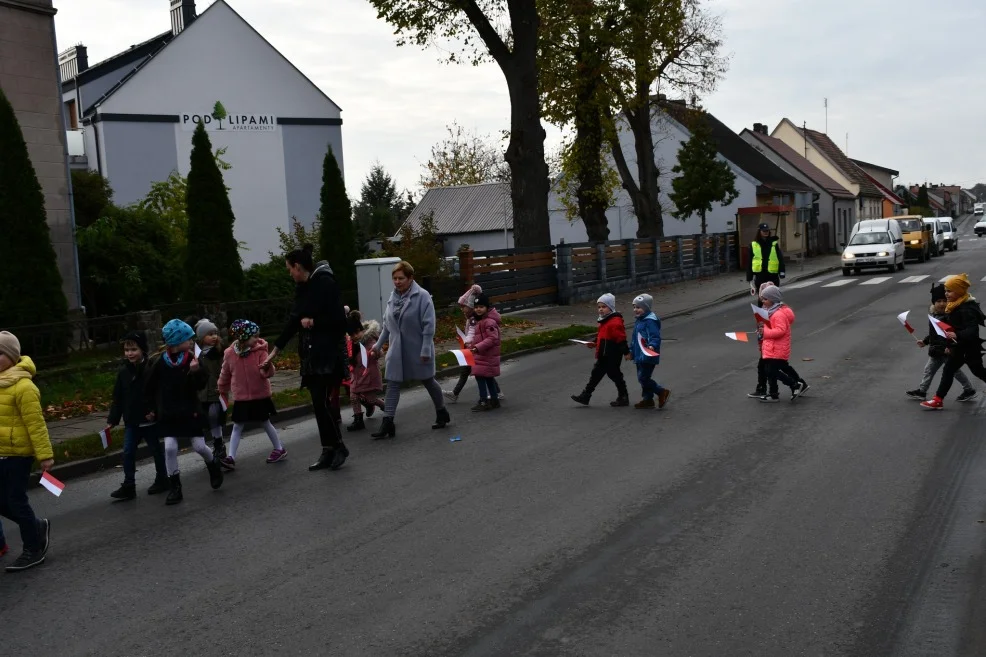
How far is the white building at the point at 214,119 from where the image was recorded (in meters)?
36.2

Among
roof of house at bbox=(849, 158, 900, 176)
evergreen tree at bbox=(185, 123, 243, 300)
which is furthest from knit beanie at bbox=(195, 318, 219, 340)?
roof of house at bbox=(849, 158, 900, 176)

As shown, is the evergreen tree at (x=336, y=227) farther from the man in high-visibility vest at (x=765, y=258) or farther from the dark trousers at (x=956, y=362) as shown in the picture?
the dark trousers at (x=956, y=362)

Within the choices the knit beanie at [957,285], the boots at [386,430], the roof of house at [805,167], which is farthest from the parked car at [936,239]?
the boots at [386,430]

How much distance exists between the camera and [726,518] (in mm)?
6602

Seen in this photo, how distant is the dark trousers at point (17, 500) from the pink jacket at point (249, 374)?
2.67 meters

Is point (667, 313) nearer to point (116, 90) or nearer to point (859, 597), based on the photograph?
point (859, 597)

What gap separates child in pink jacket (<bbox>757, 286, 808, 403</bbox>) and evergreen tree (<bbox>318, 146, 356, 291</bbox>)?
1280cm

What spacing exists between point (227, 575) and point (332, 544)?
2.47 feet

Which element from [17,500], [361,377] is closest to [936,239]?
[361,377]

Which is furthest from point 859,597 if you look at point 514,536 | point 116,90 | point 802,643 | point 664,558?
point 116,90

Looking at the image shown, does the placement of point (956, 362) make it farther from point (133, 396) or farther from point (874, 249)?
Result: point (874, 249)

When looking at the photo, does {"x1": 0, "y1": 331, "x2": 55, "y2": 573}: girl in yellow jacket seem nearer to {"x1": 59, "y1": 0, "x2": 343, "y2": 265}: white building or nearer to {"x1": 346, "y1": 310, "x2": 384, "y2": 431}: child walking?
{"x1": 346, "y1": 310, "x2": 384, "y2": 431}: child walking

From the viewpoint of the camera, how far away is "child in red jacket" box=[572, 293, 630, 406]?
37.2ft

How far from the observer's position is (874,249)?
35781mm
